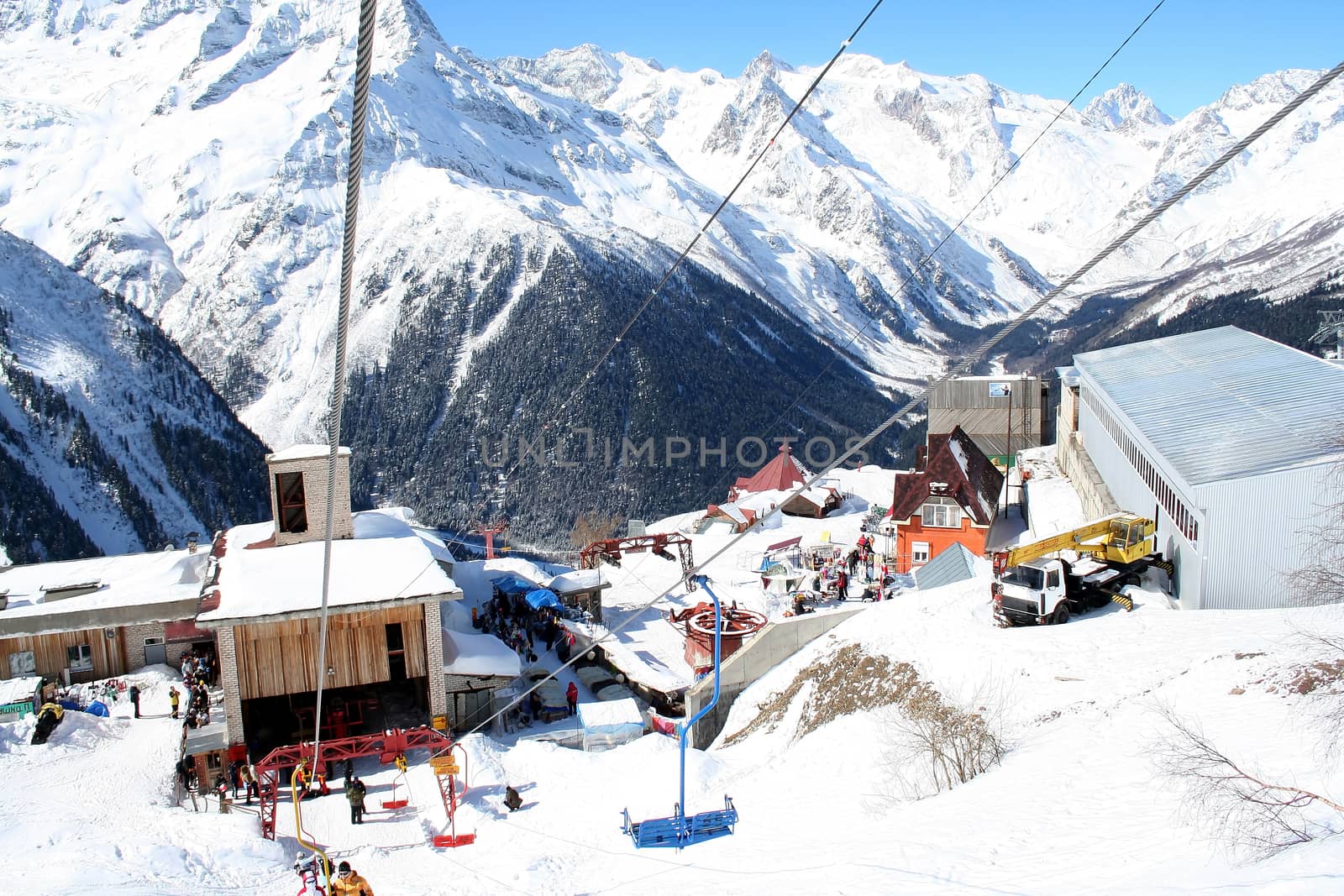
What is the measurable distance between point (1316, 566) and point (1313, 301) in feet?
415

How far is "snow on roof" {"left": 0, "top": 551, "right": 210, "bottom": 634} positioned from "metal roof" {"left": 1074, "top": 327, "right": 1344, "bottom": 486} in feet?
92.1

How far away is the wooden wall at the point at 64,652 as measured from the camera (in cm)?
2552

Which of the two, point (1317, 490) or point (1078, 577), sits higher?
point (1317, 490)

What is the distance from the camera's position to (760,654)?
24969mm

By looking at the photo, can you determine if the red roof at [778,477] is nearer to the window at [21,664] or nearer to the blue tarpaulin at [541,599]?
the blue tarpaulin at [541,599]

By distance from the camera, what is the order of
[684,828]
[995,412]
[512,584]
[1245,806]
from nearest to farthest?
[1245,806] < [684,828] < [512,584] < [995,412]

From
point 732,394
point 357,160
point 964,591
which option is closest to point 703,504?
point 732,394

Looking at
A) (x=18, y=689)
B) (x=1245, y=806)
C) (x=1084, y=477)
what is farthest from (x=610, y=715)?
(x=1084, y=477)

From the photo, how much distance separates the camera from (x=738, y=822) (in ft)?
52.0

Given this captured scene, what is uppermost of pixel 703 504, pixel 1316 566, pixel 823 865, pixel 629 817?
pixel 1316 566

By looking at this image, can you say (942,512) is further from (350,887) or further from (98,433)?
(98,433)

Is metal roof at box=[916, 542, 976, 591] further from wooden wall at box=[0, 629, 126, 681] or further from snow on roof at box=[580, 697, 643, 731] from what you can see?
wooden wall at box=[0, 629, 126, 681]

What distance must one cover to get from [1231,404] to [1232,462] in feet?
15.5

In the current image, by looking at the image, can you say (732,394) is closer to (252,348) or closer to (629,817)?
(252,348)
